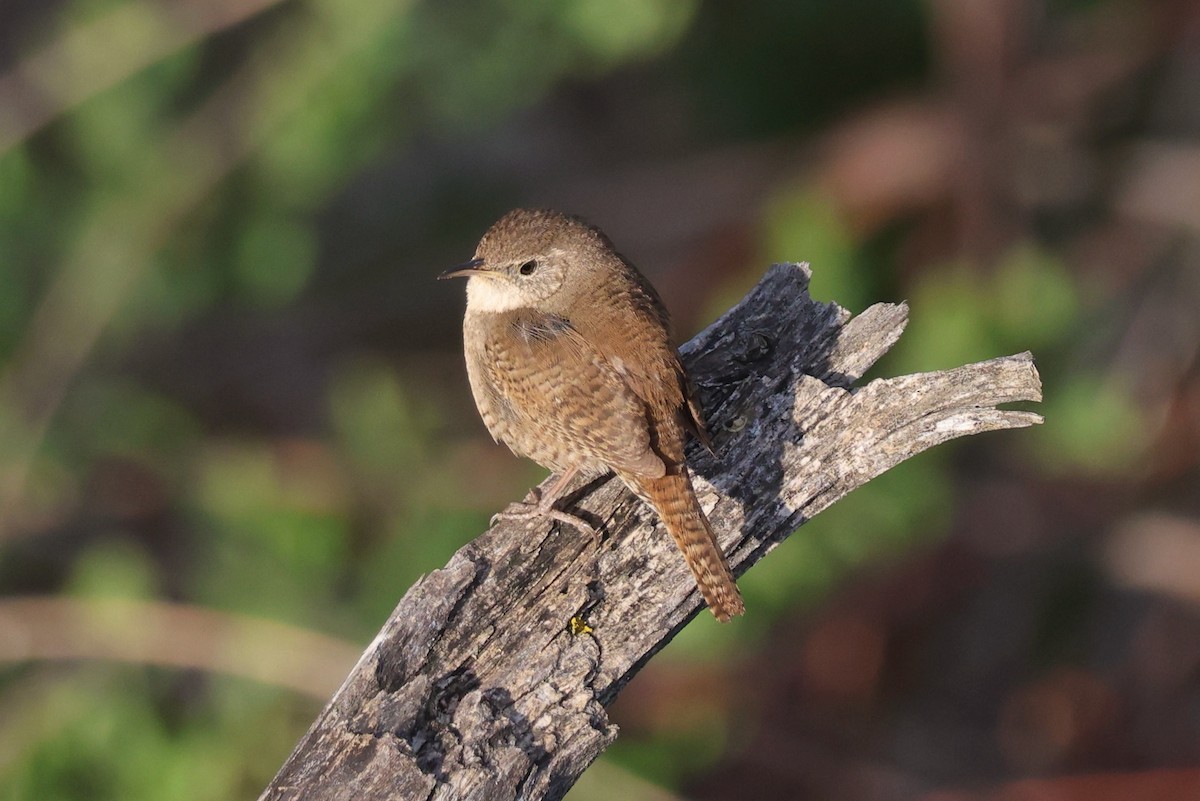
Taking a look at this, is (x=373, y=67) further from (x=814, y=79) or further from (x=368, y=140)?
(x=814, y=79)

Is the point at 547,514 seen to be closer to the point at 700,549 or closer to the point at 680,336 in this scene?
the point at 700,549

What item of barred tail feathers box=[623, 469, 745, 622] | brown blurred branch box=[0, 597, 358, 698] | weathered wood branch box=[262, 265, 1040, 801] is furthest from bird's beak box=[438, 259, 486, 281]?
brown blurred branch box=[0, 597, 358, 698]

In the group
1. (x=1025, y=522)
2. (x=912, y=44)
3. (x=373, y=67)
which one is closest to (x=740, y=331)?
(x=373, y=67)

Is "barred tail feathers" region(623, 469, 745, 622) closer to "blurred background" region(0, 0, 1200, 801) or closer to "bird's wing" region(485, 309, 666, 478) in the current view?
"bird's wing" region(485, 309, 666, 478)

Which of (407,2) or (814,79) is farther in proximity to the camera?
(814,79)

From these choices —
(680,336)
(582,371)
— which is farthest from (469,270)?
→ (680,336)

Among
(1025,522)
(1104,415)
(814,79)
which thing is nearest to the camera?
(1104,415)
